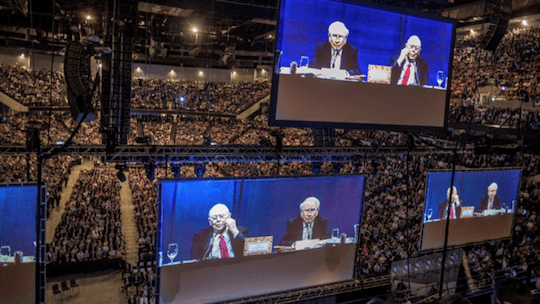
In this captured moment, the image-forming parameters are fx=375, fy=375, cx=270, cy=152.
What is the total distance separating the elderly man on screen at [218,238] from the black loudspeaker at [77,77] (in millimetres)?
2982

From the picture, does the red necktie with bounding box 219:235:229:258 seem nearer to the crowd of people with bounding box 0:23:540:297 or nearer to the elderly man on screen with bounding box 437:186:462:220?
the crowd of people with bounding box 0:23:540:297

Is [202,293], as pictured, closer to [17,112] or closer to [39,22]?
[39,22]

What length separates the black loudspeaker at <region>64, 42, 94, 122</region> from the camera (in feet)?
19.2

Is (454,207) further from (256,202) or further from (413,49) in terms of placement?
(256,202)

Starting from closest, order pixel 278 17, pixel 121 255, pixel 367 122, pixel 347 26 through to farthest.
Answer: pixel 278 17
pixel 347 26
pixel 367 122
pixel 121 255

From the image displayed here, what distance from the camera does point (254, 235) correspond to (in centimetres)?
781

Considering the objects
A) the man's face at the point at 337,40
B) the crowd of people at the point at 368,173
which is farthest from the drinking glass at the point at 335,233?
the man's face at the point at 337,40

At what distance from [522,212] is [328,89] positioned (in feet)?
32.6

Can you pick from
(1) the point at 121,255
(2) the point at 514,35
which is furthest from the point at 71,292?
(2) the point at 514,35

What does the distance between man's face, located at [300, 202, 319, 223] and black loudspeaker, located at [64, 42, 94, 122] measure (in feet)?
15.1

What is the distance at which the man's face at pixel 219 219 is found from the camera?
7496 millimetres

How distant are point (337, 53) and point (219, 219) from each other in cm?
397

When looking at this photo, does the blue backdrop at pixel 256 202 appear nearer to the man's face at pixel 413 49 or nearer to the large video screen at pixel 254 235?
the large video screen at pixel 254 235

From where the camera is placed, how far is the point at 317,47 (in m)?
6.86
